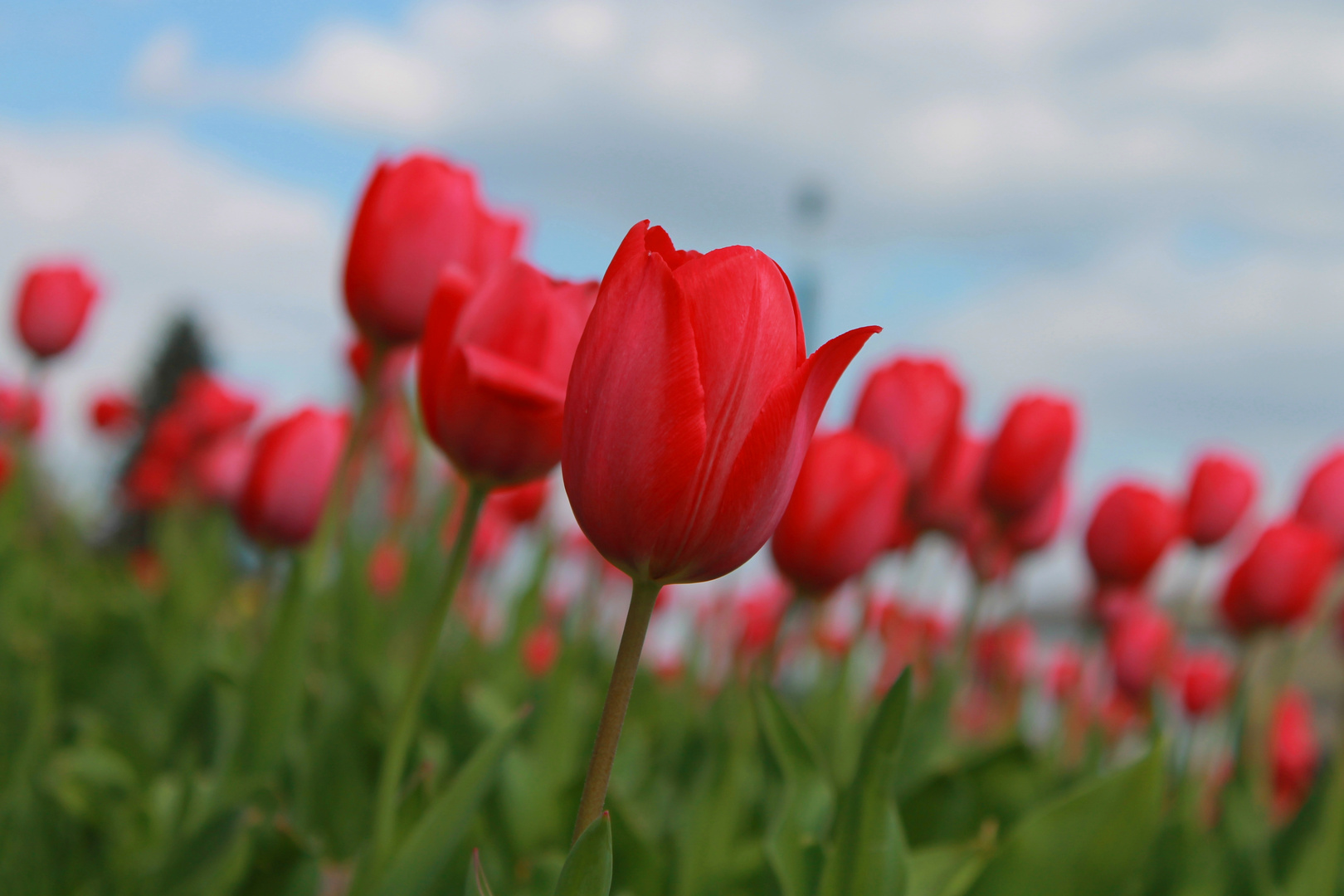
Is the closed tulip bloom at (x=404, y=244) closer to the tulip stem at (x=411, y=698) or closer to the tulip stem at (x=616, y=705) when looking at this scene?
the tulip stem at (x=411, y=698)

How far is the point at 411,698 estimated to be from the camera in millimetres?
796

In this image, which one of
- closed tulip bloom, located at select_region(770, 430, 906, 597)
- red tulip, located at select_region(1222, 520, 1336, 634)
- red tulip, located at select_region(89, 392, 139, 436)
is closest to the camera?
closed tulip bloom, located at select_region(770, 430, 906, 597)

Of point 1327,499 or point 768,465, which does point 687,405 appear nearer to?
point 768,465

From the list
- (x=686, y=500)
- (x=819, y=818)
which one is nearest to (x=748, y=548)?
(x=686, y=500)

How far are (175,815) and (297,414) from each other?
1.68ft

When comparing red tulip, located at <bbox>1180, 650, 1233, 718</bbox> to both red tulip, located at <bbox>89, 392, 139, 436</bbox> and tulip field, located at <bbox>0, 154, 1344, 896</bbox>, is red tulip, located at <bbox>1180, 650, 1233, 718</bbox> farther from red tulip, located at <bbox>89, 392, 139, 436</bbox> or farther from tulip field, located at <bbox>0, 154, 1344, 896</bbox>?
red tulip, located at <bbox>89, 392, 139, 436</bbox>

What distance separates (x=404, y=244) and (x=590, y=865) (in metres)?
0.68

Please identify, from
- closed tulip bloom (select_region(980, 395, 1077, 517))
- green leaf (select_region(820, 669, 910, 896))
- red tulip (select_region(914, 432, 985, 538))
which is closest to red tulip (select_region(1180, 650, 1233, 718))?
red tulip (select_region(914, 432, 985, 538))

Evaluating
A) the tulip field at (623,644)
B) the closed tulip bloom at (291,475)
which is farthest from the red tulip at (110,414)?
the closed tulip bloom at (291,475)

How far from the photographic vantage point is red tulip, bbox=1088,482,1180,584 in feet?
5.95

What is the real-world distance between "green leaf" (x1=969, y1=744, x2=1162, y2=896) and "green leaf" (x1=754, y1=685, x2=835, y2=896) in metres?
0.13

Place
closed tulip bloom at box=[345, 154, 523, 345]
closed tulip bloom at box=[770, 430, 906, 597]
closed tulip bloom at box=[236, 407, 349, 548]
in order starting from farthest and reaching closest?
closed tulip bloom at box=[236, 407, 349, 548]
closed tulip bloom at box=[770, 430, 906, 597]
closed tulip bloom at box=[345, 154, 523, 345]

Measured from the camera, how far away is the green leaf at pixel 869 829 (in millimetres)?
649

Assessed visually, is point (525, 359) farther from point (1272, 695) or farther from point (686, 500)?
point (1272, 695)
